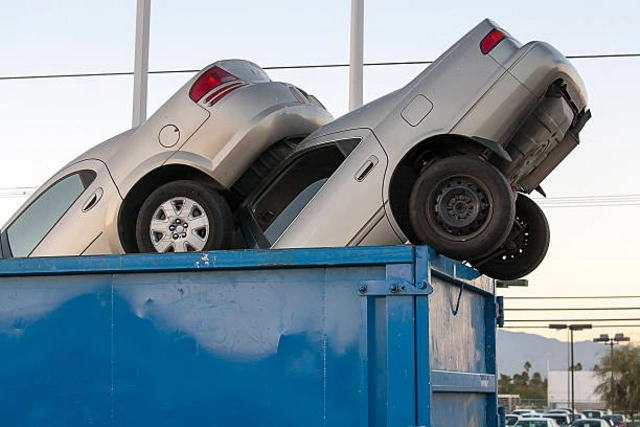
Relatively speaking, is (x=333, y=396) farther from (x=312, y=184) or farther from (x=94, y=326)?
(x=312, y=184)

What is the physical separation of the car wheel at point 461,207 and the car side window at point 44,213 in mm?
2323

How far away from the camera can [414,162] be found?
22.1 ft

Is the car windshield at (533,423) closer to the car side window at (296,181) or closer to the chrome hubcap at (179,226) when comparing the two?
the car side window at (296,181)

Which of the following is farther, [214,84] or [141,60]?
[141,60]

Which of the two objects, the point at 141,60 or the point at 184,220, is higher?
the point at 141,60

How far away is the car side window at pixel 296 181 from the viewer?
7.04 m

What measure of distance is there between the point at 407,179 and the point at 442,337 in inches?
78.4

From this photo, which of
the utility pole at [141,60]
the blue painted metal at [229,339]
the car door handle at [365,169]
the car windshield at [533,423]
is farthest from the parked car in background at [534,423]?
the blue painted metal at [229,339]

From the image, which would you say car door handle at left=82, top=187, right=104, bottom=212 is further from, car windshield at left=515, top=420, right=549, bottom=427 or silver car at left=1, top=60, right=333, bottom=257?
car windshield at left=515, top=420, right=549, bottom=427

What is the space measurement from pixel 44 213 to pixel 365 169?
2.25 meters

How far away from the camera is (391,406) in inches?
170

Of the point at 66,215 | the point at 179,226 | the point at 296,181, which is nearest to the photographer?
the point at 179,226

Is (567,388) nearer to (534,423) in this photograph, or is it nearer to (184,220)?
(534,423)

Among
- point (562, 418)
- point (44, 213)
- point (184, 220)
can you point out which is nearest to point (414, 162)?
point (184, 220)
